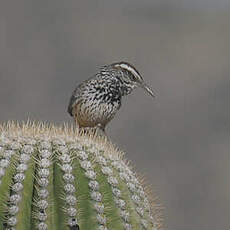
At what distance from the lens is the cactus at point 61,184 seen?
264cm

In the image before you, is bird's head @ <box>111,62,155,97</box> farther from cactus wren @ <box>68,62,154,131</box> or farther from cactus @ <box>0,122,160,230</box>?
cactus @ <box>0,122,160,230</box>

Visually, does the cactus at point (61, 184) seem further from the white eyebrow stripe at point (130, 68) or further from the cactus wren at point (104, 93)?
the white eyebrow stripe at point (130, 68)

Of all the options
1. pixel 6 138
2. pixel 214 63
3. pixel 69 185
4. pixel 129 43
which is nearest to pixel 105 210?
pixel 69 185

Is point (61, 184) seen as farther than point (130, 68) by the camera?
No

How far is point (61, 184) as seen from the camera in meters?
2.69

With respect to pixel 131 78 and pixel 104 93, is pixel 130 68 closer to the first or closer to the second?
pixel 131 78

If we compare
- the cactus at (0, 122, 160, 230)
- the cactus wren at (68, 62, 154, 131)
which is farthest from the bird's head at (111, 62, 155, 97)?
the cactus at (0, 122, 160, 230)

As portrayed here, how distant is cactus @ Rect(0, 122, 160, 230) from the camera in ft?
8.66

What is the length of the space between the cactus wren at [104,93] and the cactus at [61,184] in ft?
4.37

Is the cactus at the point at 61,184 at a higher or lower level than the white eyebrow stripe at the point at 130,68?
lower

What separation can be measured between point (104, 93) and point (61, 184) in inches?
67.9

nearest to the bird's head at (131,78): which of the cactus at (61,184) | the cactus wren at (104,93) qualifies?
the cactus wren at (104,93)

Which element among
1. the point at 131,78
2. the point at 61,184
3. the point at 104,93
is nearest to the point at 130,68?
the point at 131,78

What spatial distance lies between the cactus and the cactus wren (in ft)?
4.37
